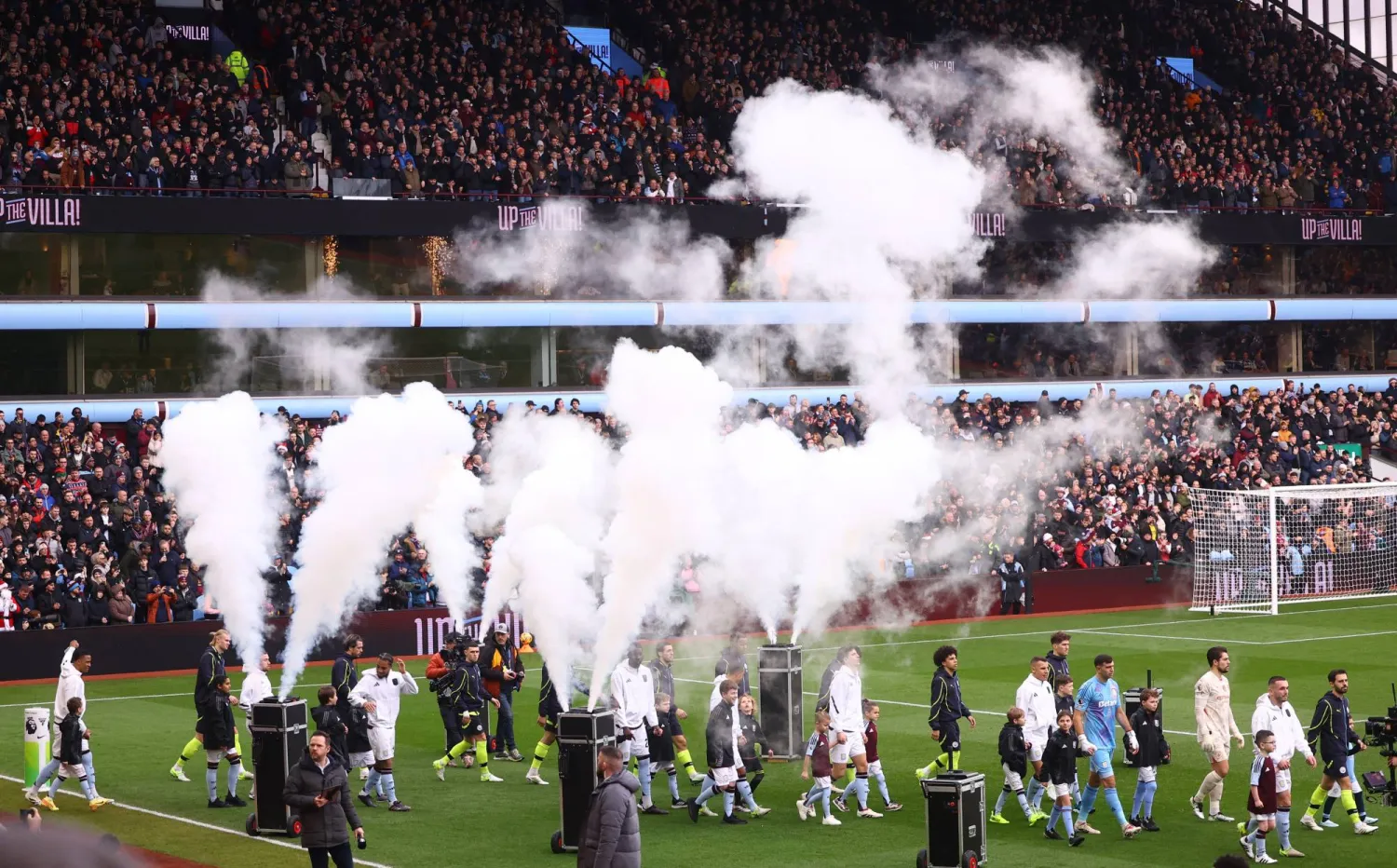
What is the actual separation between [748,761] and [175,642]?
15036mm

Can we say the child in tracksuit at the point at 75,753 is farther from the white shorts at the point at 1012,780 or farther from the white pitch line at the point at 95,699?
the white shorts at the point at 1012,780

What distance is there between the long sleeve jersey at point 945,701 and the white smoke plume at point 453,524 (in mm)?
9984

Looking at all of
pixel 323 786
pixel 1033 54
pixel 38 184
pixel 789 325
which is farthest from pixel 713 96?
pixel 323 786

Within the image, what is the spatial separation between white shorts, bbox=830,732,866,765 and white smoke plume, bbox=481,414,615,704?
130 inches

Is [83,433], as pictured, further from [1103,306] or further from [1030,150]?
[1103,306]

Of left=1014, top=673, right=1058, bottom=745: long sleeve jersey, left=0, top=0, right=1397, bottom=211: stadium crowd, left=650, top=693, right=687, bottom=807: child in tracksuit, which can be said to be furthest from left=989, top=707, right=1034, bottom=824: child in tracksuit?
left=0, top=0, right=1397, bottom=211: stadium crowd

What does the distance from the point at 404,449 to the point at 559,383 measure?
17174 millimetres

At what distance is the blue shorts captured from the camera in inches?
680

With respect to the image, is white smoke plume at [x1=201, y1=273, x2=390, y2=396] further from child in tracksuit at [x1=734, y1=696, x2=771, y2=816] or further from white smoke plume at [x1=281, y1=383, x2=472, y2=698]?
child in tracksuit at [x1=734, y1=696, x2=771, y2=816]

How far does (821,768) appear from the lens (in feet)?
59.0

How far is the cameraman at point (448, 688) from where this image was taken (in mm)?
21141

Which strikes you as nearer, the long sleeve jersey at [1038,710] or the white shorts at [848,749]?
the long sleeve jersey at [1038,710]

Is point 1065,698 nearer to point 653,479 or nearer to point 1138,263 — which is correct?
point 653,479

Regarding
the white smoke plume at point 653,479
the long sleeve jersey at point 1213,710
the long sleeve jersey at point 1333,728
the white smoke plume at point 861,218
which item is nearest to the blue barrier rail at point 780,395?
the white smoke plume at point 861,218
